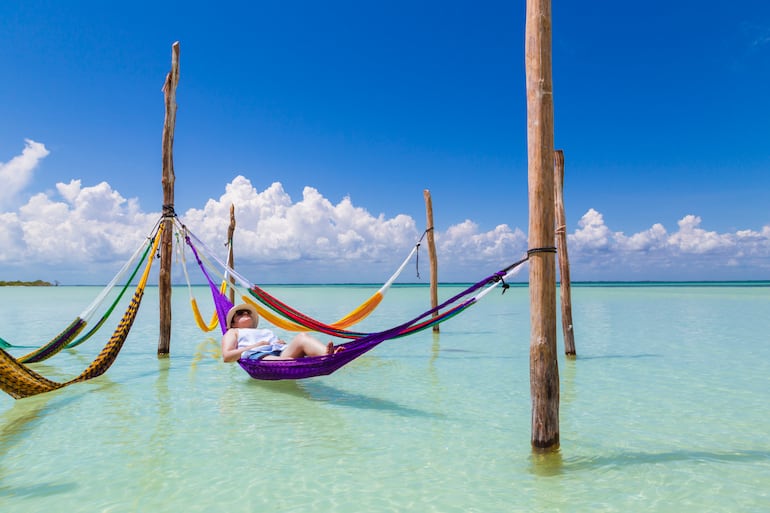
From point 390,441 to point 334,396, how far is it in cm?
169

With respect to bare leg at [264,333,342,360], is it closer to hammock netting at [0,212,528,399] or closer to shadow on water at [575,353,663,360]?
hammock netting at [0,212,528,399]

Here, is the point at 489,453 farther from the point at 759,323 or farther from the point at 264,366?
the point at 759,323

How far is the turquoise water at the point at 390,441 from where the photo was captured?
2.91 metres

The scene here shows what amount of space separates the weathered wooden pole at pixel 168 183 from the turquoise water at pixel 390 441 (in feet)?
3.85

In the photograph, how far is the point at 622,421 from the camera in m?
4.43

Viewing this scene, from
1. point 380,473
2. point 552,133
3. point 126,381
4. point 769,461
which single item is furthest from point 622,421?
point 126,381

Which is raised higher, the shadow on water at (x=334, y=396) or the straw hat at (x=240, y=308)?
the straw hat at (x=240, y=308)

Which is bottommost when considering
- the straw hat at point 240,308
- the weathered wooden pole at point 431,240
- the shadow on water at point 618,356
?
the shadow on water at point 618,356

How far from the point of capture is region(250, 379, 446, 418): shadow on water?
4.86 m

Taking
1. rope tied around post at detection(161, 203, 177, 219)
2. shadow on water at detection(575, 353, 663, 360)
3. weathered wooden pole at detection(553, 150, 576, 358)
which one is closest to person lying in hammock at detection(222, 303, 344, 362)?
rope tied around post at detection(161, 203, 177, 219)

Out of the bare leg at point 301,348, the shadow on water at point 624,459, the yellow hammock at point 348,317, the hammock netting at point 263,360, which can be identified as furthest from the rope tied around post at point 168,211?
the shadow on water at point 624,459

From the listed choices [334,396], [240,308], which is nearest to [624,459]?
[334,396]

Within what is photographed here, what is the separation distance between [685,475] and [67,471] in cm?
415

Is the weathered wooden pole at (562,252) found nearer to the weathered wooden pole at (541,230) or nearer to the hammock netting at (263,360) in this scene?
the hammock netting at (263,360)
